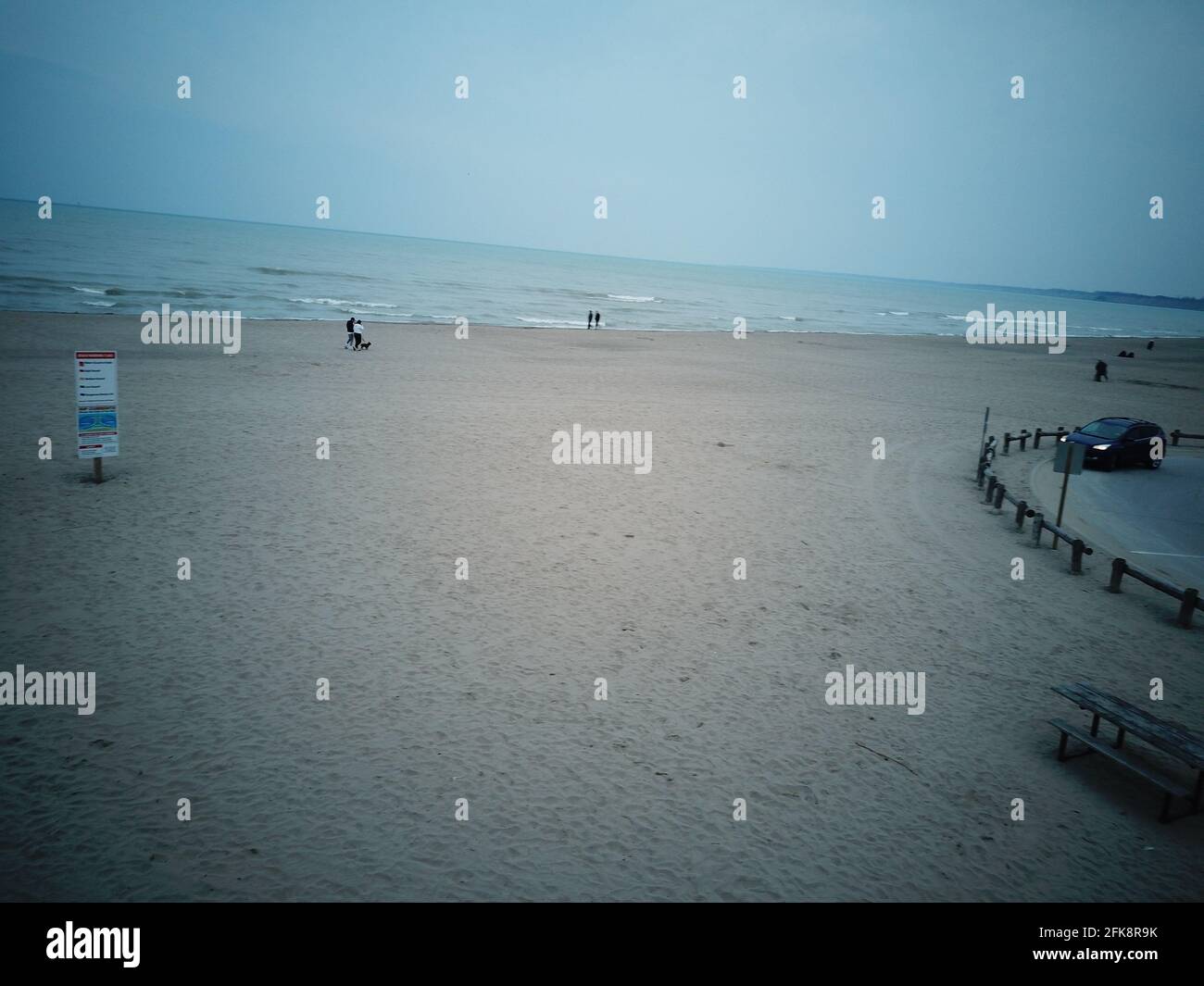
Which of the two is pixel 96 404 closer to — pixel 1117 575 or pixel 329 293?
pixel 1117 575

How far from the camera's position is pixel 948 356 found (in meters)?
55.4

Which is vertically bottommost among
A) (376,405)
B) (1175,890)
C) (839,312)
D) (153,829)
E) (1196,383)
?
(1175,890)

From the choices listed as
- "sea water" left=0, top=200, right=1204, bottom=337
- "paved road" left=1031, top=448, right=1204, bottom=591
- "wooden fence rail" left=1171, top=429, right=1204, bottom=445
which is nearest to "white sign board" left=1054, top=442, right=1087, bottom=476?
"paved road" left=1031, top=448, right=1204, bottom=591

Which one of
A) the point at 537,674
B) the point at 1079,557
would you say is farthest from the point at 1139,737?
the point at 1079,557

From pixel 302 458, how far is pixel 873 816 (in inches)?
584

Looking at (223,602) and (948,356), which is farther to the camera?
(948,356)

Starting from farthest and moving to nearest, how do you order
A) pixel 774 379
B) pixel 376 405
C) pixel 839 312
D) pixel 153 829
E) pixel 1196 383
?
pixel 839 312
pixel 1196 383
pixel 774 379
pixel 376 405
pixel 153 829

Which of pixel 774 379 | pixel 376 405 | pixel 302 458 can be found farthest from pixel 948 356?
pixel 302 458

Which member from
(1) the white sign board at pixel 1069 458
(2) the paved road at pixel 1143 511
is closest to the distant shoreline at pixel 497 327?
(2) the paved road at pixel 1143 511

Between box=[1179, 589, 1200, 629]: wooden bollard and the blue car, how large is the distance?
1210 cm

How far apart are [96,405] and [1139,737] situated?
57.4 ft

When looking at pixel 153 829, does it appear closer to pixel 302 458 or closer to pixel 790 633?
pixel 790 633

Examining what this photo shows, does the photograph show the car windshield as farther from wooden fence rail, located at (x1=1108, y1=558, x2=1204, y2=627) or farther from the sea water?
the sea water

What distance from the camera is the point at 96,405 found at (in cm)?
1390
